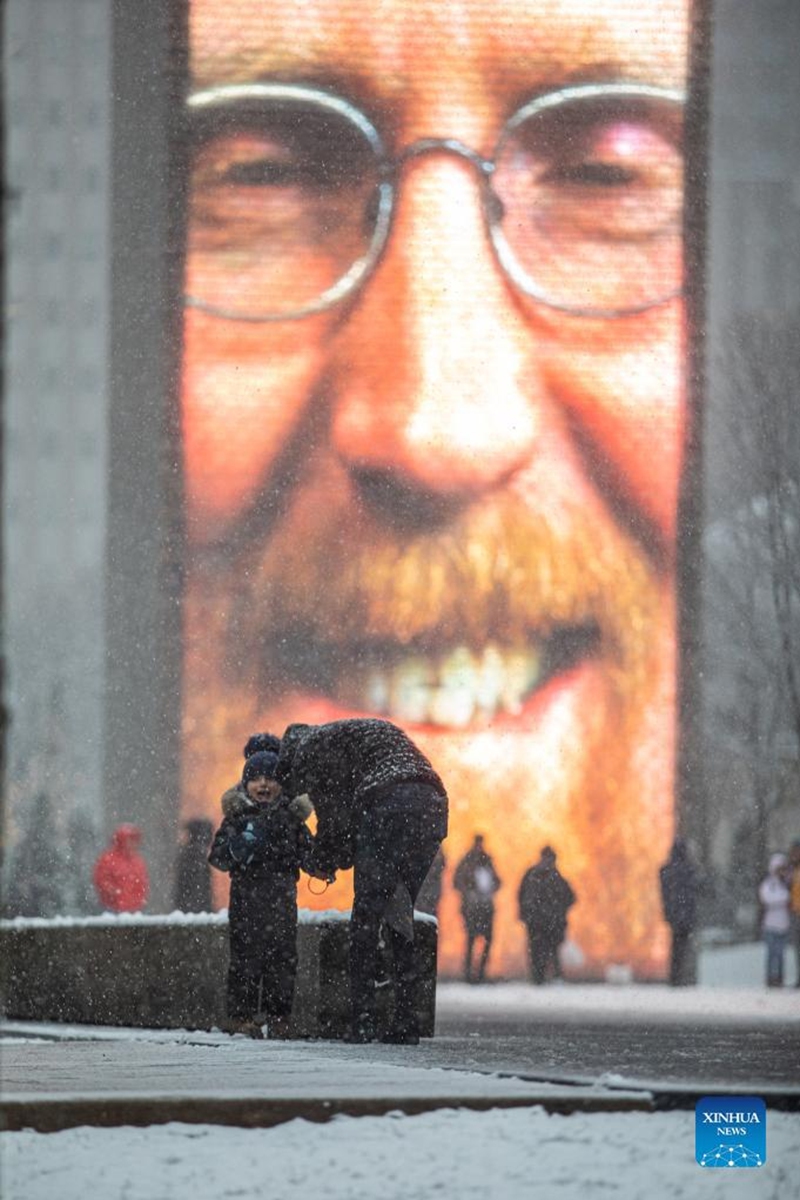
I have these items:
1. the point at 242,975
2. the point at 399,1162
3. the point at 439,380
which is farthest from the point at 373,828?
the point at 439,380

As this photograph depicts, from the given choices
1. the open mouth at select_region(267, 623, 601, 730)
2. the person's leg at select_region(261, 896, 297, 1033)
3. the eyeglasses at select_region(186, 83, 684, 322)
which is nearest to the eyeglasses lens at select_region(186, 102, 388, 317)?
the eyeglasses at select_region(186, 83, 684, 322)

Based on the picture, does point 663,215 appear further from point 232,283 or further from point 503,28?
point 232,283

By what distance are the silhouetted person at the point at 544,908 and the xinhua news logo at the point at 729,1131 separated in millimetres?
19498

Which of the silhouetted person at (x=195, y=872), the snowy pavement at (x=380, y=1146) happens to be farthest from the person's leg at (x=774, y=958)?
the snowy pavement at (x=380, y=1146)

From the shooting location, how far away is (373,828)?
10812 mm

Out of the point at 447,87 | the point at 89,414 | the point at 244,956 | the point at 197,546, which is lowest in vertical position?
the point at 244,956

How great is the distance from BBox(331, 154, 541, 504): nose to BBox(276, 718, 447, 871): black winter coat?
829 inches

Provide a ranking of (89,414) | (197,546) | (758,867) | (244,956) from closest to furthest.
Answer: (244,956) → (197,546) → (758,867) → (89,414)

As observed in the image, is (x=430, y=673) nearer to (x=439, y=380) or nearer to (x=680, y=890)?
(x=439, y=380)

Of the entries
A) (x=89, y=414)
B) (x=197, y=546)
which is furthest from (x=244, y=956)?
(x=89, y=414)

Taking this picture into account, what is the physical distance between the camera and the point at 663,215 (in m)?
32.6

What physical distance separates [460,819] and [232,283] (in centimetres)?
623

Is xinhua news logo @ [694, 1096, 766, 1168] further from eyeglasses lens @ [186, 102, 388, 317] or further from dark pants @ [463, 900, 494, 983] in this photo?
eyeglasses lens @ [186, 102, 388, 317]

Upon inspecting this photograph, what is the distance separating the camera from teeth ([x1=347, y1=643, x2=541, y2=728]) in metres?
31.8
